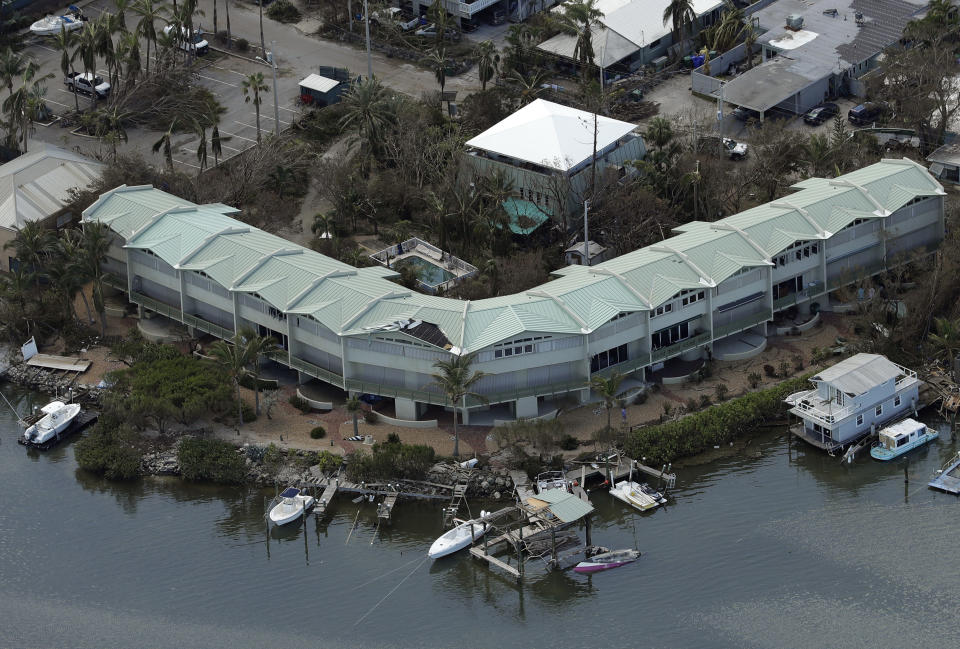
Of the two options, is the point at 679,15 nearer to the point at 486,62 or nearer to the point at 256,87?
the point at 486,62

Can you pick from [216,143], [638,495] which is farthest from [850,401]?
[216,143]

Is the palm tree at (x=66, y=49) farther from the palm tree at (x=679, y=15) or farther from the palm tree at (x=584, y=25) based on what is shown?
the palm tree at (x=679, y=15)

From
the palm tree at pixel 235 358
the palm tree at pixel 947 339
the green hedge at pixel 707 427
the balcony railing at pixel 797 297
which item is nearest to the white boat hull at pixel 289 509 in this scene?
the palm tree at pixel 235 358

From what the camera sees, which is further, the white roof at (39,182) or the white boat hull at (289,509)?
the white roof at (39,182)

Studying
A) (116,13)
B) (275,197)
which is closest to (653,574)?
(275,197)

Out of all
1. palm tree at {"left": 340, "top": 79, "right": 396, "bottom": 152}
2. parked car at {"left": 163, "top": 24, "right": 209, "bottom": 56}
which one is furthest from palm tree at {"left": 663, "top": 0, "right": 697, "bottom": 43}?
parked car at {"left": 163, "top": 24, "right": 209, "bottom": 56}

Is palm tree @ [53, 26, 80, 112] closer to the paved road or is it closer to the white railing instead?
the paved road
